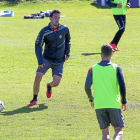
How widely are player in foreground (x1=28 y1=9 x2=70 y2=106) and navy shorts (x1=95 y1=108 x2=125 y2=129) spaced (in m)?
3.15

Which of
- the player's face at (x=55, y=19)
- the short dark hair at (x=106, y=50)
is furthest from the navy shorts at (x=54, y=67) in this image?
the short dark hair at (x=106, y=50)

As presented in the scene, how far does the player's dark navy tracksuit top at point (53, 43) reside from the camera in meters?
8.77

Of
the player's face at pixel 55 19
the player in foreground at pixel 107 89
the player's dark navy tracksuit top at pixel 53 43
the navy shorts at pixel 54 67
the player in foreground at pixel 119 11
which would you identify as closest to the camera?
the player in foreground at pixel 107 89

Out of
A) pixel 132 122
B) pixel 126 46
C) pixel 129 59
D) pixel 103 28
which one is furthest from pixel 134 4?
pixel 132 122

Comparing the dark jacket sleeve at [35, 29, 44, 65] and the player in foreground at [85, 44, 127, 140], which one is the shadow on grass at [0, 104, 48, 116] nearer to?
the dark jacket sleeve at [35, 29, 44, 65]

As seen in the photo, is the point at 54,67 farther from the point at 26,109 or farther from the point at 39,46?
the point at 26,109

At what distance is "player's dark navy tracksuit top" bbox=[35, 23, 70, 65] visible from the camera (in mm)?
8766

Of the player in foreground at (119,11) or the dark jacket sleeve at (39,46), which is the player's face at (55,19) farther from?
the player in foreground at (119,11)

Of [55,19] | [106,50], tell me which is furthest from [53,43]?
[106,50]

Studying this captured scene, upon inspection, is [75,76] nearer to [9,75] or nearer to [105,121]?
[9,75]

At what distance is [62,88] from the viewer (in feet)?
34.8

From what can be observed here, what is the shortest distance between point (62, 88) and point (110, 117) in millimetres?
4731

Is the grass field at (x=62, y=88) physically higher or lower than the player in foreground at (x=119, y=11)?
lower

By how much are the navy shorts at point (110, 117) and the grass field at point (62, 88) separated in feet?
3.31
